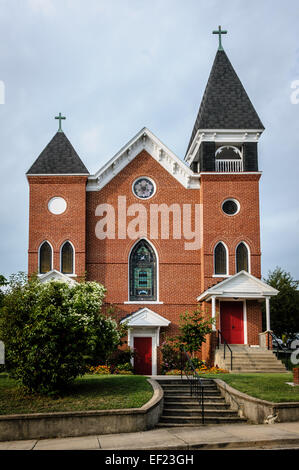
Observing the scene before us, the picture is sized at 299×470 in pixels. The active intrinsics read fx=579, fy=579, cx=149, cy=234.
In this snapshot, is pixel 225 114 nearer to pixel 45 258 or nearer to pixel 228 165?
pixel 228 165

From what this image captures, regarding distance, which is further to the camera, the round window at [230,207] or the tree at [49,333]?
the round window at [230,207]

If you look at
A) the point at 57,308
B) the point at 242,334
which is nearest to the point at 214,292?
the point at 242,334

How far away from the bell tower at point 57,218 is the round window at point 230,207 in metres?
6.89

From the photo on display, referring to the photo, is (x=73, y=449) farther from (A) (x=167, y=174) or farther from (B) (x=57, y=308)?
(A) (x=167, y=174)

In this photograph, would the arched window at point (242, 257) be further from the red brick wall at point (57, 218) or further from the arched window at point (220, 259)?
the red brick wall at point (57, 218)

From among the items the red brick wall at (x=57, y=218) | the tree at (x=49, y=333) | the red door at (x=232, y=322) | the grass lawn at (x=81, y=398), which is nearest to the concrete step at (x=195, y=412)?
the grass lawn at (x=81, y=398)

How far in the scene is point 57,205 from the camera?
28266mm

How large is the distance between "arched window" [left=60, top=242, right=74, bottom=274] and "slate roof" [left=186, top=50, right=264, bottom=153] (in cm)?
878

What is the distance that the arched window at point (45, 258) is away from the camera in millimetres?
27750

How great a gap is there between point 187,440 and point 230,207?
17.4 meters

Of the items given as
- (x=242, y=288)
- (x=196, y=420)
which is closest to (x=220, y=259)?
(x=242, y=288)

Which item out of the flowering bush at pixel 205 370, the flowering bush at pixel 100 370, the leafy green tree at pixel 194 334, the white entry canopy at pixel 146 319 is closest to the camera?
the flowering bush at pixel 100 370

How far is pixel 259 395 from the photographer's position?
52.3 ft
